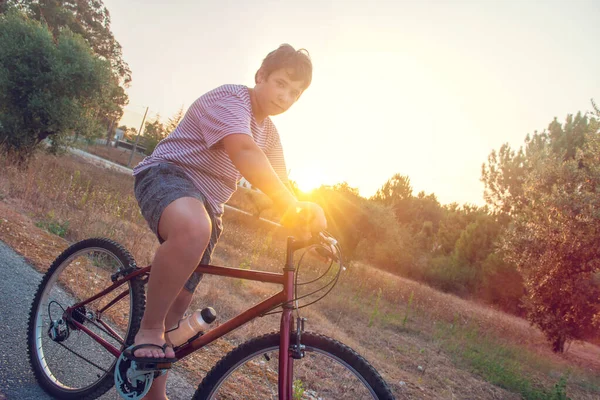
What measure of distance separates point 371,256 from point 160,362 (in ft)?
68.4

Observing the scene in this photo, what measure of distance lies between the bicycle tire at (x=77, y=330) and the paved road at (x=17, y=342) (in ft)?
0.25

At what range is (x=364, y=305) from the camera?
9992 mm

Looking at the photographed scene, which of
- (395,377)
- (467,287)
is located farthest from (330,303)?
(467,287)

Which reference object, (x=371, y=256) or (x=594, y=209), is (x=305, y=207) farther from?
(x=371, y=256)

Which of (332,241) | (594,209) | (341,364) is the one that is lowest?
(341,364)

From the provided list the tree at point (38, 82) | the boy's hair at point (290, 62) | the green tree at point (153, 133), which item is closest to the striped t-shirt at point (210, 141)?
the boy's hair at point (290, 62)

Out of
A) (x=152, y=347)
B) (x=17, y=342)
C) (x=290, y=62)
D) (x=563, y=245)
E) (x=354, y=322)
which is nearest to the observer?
(x=152, y=347)

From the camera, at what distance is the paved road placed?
2.28 meters

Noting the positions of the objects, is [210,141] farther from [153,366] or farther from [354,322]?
[354,322]

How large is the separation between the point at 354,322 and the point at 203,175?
658cm

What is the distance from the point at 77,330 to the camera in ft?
8.47

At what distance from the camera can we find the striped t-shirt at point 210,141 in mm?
1947

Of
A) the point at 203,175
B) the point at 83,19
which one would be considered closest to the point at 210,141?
the point at 203,175

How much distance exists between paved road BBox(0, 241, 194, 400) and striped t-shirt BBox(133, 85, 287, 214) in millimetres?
1274
